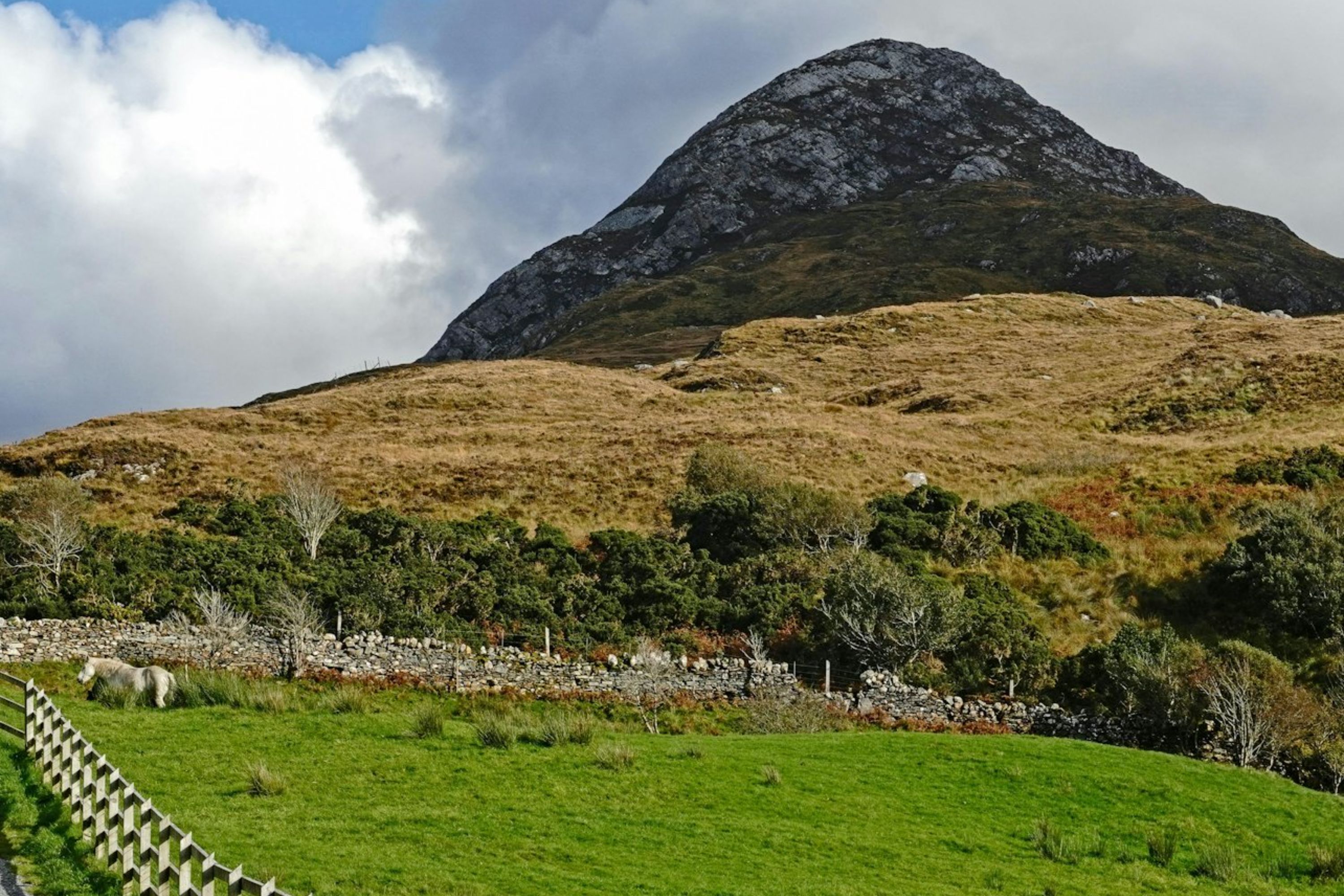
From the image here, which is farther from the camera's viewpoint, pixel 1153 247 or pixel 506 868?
pixel 1153 247

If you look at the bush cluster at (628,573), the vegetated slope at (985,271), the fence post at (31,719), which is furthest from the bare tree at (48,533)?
the vegetated slope at (985,271)

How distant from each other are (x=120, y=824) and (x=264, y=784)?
392 cm

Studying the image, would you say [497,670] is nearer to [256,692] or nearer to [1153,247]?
[256,692]

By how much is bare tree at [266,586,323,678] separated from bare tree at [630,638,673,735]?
921 centimetres

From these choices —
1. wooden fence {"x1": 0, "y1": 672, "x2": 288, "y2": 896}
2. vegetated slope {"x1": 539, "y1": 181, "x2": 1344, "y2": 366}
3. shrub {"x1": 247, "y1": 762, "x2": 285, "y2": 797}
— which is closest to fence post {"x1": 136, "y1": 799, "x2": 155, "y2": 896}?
wooden fence {"x1": 0, "y1": 672, "x2": 288, "y2": 896}

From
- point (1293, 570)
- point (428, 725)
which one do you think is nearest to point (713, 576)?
point (1293, 570)

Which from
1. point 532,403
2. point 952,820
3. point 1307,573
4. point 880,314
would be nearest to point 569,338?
point 880,314

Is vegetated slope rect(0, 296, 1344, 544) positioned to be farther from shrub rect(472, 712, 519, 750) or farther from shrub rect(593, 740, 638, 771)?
shrub rect(593, 740, 638, 771)

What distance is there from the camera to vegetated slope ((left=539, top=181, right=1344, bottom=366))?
154 m

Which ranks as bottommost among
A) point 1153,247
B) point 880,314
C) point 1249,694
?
point 1249,694

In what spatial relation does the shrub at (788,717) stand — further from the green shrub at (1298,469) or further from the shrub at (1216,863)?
the green shrub at (1298,469)

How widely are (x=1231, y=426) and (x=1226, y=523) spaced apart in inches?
974

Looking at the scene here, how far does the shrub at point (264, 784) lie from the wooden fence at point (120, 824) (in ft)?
5.82

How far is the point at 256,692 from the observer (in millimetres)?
23344
